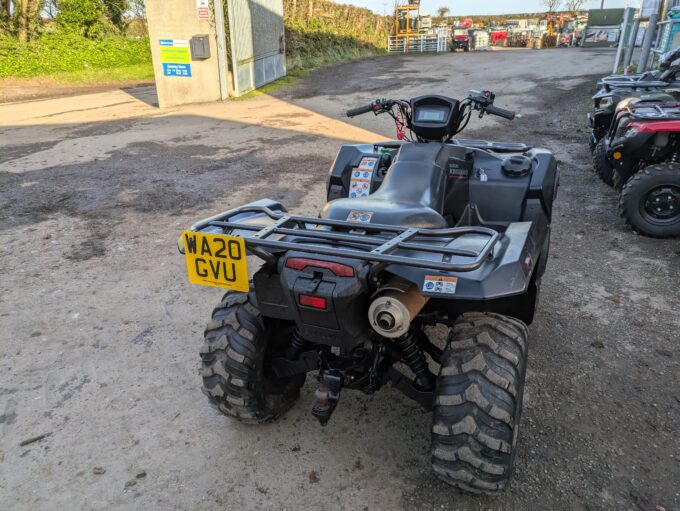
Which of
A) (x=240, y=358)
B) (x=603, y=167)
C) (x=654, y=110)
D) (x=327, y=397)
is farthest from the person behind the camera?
(x=603, y=167)

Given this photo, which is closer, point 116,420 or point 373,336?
point 373,336

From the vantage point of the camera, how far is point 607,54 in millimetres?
23453

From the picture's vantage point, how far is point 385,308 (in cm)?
201

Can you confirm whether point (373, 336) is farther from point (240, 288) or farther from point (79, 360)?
point (79, 360)

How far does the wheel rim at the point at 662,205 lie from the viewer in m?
5.09

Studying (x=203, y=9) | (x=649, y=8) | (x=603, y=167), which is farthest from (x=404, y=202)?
(x=649, y=8)

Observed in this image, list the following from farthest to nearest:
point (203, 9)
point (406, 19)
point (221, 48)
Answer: point (406, 19) → point (221, 48) → point (203, 9)

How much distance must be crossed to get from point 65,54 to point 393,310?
21203 millimetres

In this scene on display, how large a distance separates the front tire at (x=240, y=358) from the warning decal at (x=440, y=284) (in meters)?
0.96

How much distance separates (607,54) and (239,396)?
85.9ft

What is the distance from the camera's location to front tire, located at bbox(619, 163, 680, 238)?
16.6 ft

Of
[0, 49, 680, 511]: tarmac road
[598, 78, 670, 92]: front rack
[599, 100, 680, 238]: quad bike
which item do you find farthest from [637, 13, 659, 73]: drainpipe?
[599, 100, 680, 238]: quad bike

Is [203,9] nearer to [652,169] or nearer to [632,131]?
[632,131]

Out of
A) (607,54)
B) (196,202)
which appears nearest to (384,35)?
(607,54)
